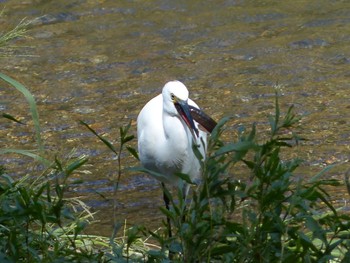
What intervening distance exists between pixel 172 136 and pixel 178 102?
23cm

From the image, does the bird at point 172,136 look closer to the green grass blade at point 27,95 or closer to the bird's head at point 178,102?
the bird's head at point 178,102

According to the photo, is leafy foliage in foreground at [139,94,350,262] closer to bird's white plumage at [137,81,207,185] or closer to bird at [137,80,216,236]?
bird at [137,80,216,236]

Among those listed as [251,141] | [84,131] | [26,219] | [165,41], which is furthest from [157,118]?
[165,41]

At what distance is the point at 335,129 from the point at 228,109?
0.81m

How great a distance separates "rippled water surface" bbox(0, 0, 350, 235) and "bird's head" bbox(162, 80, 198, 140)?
0.75 metres

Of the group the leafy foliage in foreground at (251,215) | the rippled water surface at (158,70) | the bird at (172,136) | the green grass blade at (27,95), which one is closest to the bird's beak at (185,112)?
the bird at (172,136)

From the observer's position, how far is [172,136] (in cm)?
476

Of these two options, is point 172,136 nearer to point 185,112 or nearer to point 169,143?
point 169,143

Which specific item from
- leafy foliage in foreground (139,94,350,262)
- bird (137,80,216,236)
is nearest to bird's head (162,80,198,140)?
bird (137,80,216,236)

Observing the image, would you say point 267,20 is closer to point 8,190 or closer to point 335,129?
point 335,129

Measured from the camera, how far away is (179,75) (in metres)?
7.39

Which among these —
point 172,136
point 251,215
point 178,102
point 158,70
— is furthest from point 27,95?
point 158,70

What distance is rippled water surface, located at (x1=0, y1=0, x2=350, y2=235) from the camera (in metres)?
6.00

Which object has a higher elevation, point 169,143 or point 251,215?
point 251,215
